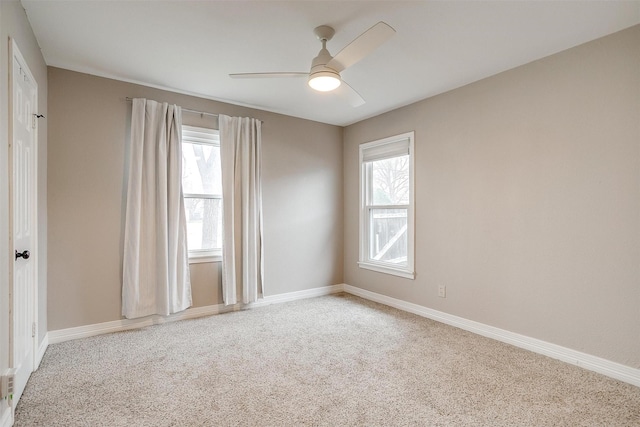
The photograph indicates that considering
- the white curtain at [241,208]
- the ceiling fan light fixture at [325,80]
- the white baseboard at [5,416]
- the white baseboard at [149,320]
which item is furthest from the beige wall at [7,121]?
the ceiling fan light fixture at [325,80]

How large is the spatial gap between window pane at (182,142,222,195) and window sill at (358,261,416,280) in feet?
6.97

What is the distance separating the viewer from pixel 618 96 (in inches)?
91.8

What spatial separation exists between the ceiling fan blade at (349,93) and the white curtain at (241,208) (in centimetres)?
161

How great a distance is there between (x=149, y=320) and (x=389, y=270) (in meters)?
2.74

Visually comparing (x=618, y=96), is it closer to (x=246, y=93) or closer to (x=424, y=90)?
(x=424, y=90)

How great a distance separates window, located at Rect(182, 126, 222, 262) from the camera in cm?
370

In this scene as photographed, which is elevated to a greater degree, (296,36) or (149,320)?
(296,36)

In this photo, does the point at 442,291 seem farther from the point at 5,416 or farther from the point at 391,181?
the point at 5,416

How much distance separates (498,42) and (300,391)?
2.85 metres

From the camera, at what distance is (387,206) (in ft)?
13.9

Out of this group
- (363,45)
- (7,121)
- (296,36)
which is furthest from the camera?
(296,36)

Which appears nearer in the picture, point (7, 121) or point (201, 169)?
point (7, 121)

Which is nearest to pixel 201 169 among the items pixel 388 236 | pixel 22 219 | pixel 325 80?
pixel 22 219

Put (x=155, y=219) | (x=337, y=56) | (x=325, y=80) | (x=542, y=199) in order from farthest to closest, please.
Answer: (x=155, y=219) → (x=542, y=199) → (x=325, y=80) → (x=337, y=56)
